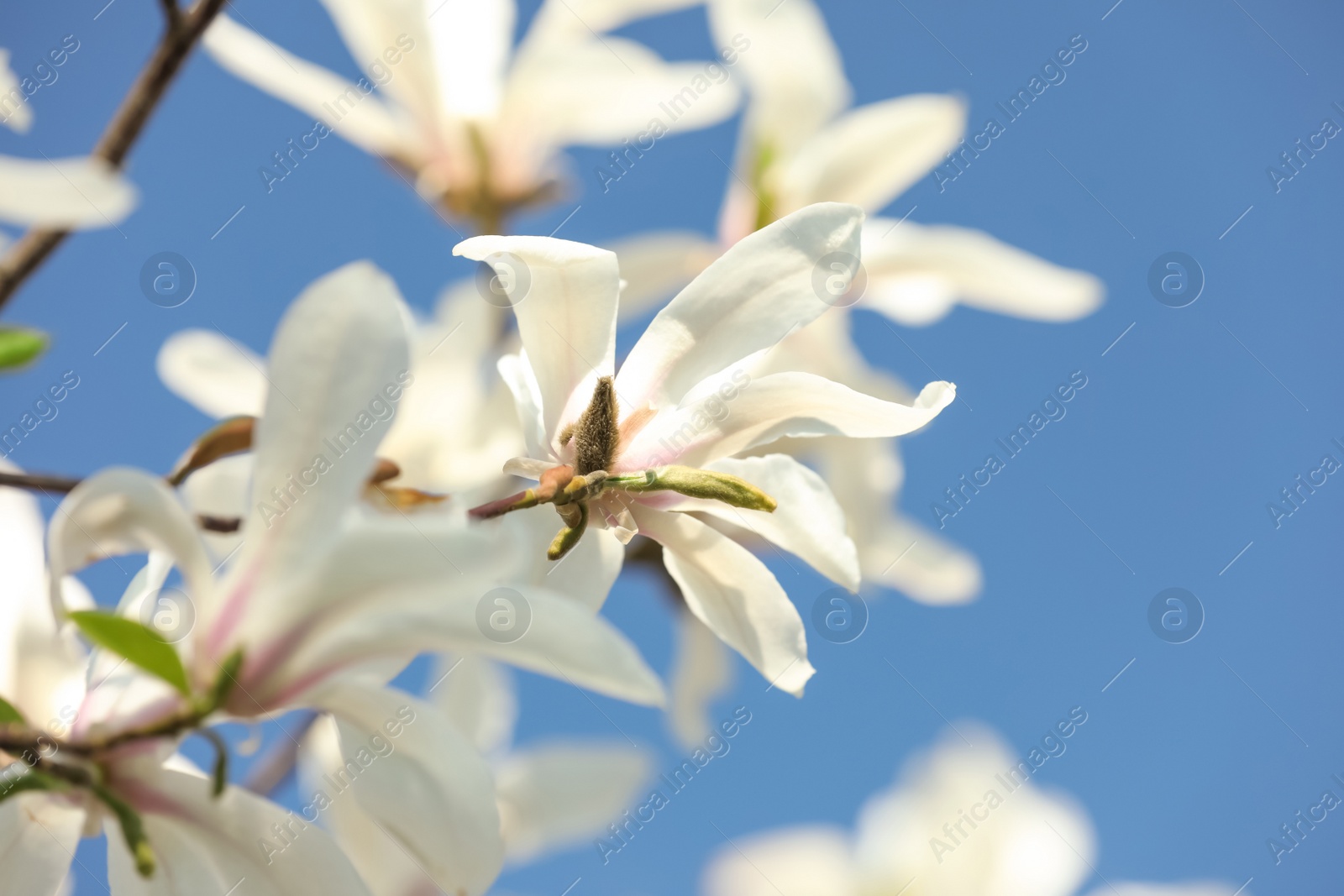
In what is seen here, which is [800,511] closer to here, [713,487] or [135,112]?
[713,487]

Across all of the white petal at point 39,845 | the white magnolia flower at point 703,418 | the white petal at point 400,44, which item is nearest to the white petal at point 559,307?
the white magnolia flower at point 703,418

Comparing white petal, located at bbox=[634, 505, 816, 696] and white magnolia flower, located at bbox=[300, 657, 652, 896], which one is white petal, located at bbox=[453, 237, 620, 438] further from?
white magnolia flower, located at bbox=[300, 657, 652, 896]

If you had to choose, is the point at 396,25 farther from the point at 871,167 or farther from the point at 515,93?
the point at 871,167

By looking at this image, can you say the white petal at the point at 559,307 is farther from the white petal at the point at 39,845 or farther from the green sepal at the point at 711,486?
the white petal at the point at 39,845

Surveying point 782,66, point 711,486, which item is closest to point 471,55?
point 782,66

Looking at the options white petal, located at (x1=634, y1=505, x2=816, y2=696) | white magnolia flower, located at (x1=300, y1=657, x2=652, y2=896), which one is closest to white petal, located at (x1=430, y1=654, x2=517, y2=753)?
white magnolia flower, located at (x1=300, y1=657, x2=652, y2=896)

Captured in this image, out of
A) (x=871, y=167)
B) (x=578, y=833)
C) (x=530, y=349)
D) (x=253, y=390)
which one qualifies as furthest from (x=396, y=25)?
(x=578, y=833)
